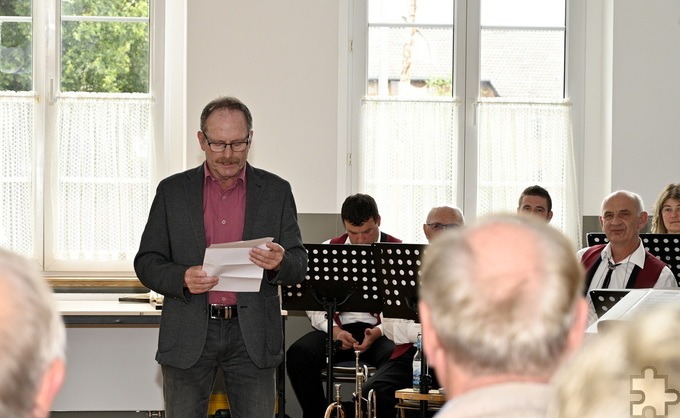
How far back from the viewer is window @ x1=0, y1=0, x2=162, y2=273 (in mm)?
6492

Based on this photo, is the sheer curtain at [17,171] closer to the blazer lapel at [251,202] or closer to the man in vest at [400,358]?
the man in vest at [400,358]

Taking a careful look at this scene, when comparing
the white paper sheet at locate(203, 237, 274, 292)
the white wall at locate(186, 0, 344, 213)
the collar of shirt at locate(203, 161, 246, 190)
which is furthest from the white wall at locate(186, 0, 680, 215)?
the white paper sheet at locate(203, 237, 274, 292)

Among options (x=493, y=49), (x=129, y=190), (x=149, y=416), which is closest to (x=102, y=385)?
(x=149, y=416)

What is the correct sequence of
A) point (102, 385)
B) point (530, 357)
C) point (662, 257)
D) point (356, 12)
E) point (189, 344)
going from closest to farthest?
point (530, 357) → point (189, 344) → point (662, 257) → point (102, 385) → point (356, 12)

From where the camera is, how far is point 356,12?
6672 millimetres

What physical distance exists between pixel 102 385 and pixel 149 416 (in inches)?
13.9

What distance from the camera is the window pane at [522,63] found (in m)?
6.76

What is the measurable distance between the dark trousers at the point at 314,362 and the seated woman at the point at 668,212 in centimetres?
170

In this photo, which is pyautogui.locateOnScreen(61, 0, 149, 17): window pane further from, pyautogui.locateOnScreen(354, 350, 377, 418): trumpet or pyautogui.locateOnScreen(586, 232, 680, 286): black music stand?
pyautogui.locateOnScreen(586, 232, 680, 286): black music stand

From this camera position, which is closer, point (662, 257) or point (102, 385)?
point (662, 257)

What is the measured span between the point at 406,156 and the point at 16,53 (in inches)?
104

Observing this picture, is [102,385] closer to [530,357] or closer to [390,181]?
[390,181]

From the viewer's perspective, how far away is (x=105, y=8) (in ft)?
21.6

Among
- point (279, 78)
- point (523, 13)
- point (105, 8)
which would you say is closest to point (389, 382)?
point (279, 78)
